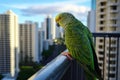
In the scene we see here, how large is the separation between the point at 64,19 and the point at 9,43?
179 ft

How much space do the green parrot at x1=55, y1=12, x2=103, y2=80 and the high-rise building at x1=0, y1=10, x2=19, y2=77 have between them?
51268 mm

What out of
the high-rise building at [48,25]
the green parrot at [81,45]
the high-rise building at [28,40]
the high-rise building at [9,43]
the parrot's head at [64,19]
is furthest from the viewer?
the high-rise building at [48,25]

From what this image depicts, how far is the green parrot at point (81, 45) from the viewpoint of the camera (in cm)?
231

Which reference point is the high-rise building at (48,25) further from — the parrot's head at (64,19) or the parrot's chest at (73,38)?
the parrot's chest at (73,38)

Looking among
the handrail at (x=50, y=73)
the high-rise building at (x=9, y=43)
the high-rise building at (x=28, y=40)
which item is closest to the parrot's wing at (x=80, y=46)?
the handrail at (x=50, y=73)

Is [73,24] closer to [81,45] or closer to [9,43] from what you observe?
[81,45]

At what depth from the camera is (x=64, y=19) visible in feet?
8.19

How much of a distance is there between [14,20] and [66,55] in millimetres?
56126

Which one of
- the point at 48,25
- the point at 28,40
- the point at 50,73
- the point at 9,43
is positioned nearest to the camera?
the point at 50,73

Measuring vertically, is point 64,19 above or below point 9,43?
above

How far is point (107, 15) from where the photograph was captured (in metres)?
19.4

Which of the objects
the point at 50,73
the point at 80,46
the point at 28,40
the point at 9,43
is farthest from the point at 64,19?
the point at 28,40

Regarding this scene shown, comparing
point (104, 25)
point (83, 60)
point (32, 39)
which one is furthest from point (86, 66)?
point (32, 39)

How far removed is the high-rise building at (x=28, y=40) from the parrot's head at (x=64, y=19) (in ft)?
192
